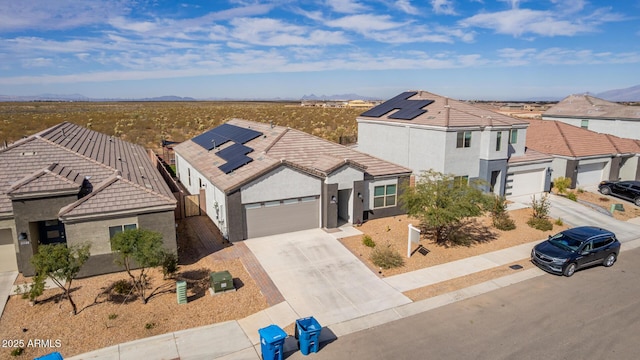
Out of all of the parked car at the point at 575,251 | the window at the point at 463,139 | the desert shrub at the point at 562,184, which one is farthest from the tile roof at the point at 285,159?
the desert shrub at the point at 562,184

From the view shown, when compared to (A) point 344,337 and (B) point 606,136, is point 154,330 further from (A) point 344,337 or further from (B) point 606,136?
(B) point 606,136

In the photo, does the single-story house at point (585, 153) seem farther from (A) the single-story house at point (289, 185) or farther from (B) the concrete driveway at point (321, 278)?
(B) the concrete driveway at point (321, 278)

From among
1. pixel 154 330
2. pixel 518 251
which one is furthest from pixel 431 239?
pixel 154 330

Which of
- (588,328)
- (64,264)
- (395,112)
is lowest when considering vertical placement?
(588,328)

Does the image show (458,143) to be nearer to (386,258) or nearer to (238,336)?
(386,258)

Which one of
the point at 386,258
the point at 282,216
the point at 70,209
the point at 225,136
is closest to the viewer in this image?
the point at 70,209

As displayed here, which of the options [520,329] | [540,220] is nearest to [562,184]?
[540,220]
